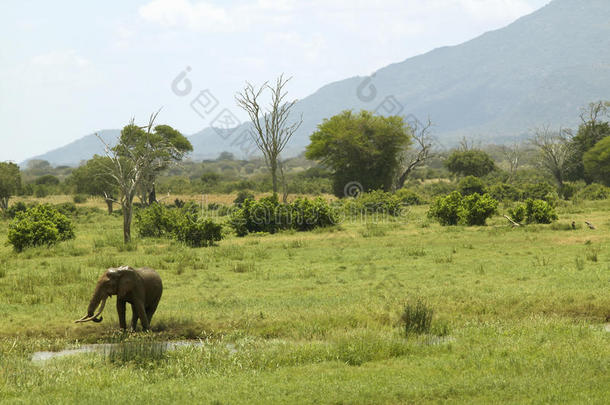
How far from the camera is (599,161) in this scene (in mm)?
61625

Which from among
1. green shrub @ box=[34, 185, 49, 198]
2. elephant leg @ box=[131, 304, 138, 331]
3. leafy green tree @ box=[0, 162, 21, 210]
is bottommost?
elephant leg @ box=[131, 304, 138, 331]

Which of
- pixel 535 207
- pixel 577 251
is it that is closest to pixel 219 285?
pixel 577 251

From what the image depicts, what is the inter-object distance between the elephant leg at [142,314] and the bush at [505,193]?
44569mm

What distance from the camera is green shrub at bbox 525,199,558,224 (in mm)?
31062

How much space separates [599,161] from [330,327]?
57.3 meters

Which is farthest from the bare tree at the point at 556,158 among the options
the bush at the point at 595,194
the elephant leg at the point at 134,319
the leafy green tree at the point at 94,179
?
the elephant leg at the point at 134,319

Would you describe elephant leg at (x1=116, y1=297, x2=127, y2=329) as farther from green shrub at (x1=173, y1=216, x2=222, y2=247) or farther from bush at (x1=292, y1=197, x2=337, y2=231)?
bush at (x1=292, y1=197, x2=337, y2=231)

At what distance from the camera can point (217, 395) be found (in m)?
8.42

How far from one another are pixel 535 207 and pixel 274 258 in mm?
15296

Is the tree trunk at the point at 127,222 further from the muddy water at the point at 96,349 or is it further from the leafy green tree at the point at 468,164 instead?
the leafy green tree at the point at 468,164

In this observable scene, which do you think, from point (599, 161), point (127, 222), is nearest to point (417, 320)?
point (127, 222)

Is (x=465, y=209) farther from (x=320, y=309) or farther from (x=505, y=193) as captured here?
(x=505, y=193)

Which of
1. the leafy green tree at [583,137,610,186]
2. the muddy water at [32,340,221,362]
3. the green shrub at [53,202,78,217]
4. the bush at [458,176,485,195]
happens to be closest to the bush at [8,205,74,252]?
the muddy water at [32,340,221,362]

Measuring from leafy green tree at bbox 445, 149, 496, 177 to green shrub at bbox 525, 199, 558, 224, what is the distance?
45.8 m
